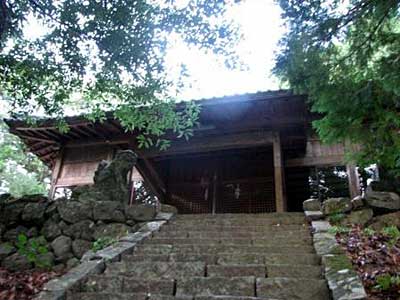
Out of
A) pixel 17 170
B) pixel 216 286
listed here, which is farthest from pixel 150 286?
pixel 17 170

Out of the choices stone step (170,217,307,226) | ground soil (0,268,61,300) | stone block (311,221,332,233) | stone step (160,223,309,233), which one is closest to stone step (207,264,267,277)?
stone block (311,221,332,233)

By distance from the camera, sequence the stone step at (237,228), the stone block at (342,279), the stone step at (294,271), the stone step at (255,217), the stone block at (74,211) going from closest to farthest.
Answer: the stone block at (342,279)
the stone step at (294,271)
the stone step at (237,228)
the stone step at (255,217)
the stone block at (74,211)

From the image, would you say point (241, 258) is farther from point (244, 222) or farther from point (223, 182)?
point (223, 182)

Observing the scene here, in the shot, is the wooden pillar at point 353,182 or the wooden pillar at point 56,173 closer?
the wooden pillar at point 353,182

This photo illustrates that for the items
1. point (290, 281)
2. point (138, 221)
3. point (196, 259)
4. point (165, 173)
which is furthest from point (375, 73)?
point (165, 173)

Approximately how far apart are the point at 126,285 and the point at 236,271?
1415mm

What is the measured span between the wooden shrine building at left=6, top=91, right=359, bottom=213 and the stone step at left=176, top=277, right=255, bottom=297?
5.24 metres

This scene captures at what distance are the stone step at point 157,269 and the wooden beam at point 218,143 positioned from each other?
592cm

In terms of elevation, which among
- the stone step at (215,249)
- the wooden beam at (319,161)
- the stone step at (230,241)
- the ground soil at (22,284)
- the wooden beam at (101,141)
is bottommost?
the ground soil at (22,284)

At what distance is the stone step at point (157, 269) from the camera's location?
15.5 ft

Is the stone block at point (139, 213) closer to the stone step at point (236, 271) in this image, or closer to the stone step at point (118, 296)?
the stone step at point (236, 271)

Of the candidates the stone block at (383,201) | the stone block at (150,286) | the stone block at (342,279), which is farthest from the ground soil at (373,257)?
the stone block at (150,286)

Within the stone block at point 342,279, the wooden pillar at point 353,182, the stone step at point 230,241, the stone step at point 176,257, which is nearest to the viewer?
the stone block at point 342,279

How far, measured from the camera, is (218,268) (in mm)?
4688
